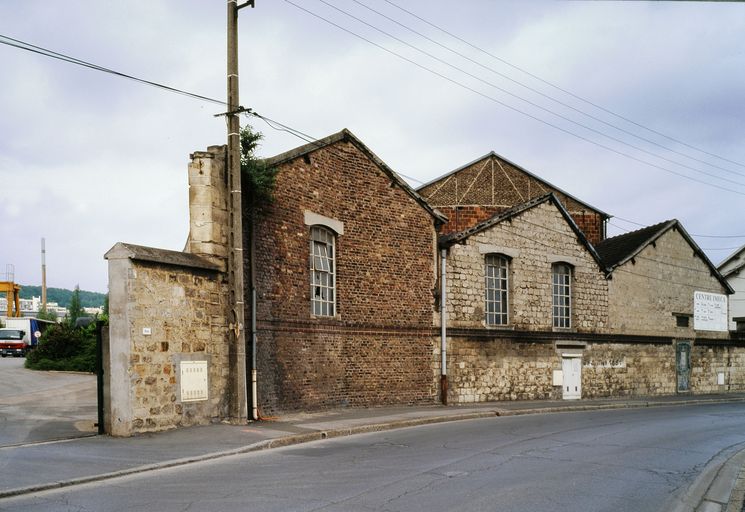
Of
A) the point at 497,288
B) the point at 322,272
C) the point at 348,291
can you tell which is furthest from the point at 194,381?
the point at 497,288

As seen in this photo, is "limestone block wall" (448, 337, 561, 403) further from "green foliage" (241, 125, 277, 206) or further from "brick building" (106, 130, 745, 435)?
"green foliage" (241, 125, 277, 206)

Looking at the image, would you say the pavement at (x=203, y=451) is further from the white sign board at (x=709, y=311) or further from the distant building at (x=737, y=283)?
the distant building at (x=737, y=283)

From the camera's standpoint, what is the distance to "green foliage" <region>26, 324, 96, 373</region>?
29156mm

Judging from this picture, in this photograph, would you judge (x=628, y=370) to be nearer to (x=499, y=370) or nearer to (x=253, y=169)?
(x=499, y=370)

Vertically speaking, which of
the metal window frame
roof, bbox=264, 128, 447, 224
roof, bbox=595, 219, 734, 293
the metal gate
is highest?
roof, bbox=264, 128, 447, 224

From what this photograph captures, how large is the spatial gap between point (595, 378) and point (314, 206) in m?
14.5

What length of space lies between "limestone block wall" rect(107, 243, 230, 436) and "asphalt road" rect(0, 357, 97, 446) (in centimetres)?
145

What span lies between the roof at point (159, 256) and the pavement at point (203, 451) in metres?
3.19

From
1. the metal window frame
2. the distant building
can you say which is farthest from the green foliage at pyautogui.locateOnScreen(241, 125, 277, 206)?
the distant building

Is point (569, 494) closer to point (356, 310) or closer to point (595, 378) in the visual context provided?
point (356, 310)

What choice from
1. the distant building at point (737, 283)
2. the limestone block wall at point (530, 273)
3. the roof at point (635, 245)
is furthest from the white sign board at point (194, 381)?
the distant building at point (737, 283)

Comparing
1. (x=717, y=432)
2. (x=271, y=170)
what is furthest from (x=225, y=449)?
(x=717, y=432)

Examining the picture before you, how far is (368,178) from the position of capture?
62.7ft

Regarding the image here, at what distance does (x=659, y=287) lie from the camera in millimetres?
29594
